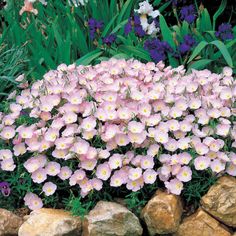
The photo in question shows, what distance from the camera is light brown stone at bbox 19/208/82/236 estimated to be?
9.45ft

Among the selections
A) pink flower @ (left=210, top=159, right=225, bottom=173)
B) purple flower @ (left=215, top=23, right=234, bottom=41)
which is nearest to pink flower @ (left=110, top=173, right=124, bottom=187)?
pink flower @ (left=210, top=159, right=225, bottom=173)

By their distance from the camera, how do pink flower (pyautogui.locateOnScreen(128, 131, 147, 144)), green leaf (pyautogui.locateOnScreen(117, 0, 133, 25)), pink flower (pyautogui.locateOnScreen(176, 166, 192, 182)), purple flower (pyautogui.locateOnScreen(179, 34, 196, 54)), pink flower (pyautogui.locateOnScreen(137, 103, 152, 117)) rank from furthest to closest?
green leaf (pyautogui.locateOnScreen(117, 0, 133, 25))
purple flower (pyautogui.locateOnScreen(179, 34, 196, 54))
pink flower (pyautogui.locateOnScreen(137, 103, 152, 117))
pink flower (pyautogui.locateOnScreen(128, 131, 147, 144))
pink flower (pyautogui.locateOnScreen(176, 166, 192, 182))

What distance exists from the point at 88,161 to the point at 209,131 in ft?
2.10

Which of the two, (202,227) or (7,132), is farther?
(7,132)

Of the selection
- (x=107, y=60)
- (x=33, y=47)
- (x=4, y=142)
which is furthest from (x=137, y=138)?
(x=33, y=47)

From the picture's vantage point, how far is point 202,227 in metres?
2.92

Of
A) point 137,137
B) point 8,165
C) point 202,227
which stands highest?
point 8,165

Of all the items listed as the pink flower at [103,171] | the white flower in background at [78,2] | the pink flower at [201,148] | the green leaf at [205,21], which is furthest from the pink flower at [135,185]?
the white flower in background at [78,2]

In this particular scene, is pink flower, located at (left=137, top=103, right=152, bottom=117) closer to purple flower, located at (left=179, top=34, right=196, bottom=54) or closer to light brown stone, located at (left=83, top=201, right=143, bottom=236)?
light brown stone, located at (left=83, top=201, right=143, bottom=236)

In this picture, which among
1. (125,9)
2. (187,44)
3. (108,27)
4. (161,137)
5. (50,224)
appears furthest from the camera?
(125,9)

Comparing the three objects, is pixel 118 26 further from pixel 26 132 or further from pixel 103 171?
pixel 103 171

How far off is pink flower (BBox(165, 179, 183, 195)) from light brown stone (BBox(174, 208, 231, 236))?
150 millimetres

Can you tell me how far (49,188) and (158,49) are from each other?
130 centimetres

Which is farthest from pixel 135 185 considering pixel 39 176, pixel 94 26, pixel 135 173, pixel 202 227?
pixel 94 26
